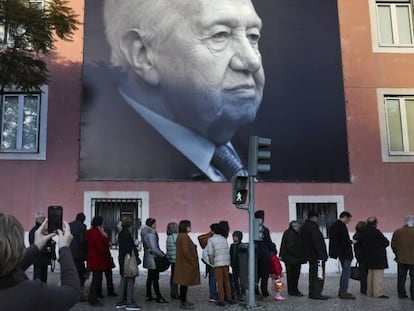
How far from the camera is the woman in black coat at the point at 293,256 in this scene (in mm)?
9859

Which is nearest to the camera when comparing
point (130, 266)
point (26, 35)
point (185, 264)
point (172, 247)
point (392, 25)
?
point (130, 266)

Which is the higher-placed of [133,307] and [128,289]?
[128,289]

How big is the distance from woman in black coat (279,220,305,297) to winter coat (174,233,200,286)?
2.10 meters

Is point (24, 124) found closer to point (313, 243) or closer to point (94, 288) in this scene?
point (94, 288)

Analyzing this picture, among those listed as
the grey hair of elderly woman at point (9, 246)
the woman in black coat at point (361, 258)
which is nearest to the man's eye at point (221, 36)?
the woman in black coat at point (361, 258)

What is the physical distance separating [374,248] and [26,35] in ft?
26.6

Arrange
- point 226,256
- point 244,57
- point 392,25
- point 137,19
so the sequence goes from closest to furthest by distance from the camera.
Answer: point 226,256
point 244,57
point 137,19
point 392,25

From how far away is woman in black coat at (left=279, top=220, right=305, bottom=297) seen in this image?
32.3ft

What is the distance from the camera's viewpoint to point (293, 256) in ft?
32.4

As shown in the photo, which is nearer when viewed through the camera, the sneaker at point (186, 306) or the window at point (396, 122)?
the sneaker at point (186, 306)

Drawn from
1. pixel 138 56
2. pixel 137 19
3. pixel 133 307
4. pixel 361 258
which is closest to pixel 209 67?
pixel 138 56

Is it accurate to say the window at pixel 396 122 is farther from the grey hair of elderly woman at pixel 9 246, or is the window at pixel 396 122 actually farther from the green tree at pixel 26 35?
the grey hair of elderly woman at pixel 9 246

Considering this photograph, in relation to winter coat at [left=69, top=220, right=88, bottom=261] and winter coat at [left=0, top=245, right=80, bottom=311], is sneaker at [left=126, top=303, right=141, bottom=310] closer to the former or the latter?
winter coat at [left=69, top=220, right=88, bottom=261]

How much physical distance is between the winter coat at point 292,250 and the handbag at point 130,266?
3.05 metres
